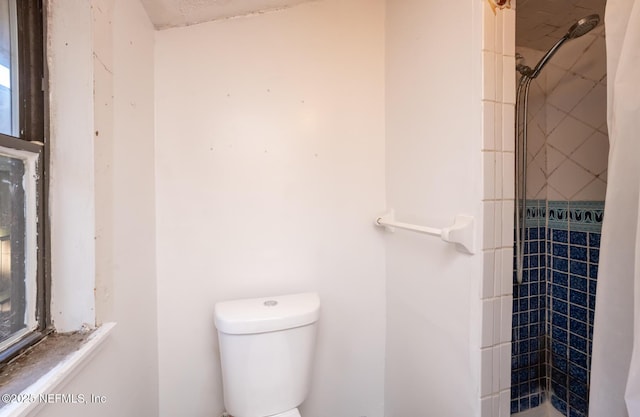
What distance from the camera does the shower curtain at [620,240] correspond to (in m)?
0.57

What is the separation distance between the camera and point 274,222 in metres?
1.13

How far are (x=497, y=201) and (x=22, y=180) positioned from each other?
118 cm

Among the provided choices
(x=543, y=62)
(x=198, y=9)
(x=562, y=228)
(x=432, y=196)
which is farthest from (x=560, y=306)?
(x=198, y=9)

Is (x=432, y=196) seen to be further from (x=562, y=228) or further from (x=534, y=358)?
(x=534, y=358)

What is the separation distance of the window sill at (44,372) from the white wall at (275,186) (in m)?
0.39

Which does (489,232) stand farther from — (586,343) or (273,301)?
(586,343)

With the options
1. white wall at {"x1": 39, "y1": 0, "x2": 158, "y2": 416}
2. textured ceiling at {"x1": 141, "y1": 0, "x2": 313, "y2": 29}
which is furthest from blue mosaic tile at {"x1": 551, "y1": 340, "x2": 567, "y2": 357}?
textured ceiling at {"x1": 141, "y1": 0, "x2": 313, "y2": 29}

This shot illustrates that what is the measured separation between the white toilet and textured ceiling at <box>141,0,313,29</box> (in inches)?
41.7

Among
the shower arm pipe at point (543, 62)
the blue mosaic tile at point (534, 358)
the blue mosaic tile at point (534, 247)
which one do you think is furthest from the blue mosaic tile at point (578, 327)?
the shower arm pipe at point (543, 62)

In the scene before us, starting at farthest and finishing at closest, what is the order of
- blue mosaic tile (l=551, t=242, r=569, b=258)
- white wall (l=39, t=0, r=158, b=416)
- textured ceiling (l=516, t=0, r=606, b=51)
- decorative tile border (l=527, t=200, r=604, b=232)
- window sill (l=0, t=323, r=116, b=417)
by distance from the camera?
blue mosaic tile (l=551, t=242, r=569, b=258), decorative tile border (l=527, t=200, r=604, b=232), textured ceiling (l=516, t=0, r=606, b=51), white wall (l=39, t=0, r=158, b=416), window sill (l=0, t=323, r=116, b=417)

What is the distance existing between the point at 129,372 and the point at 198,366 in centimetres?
30

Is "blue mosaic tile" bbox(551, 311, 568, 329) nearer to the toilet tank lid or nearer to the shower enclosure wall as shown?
the shower enclosure wall

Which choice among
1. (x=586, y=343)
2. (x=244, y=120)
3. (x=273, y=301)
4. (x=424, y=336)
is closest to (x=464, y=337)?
(x=424, y=336)

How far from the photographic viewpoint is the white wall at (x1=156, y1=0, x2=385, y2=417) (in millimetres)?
1041
